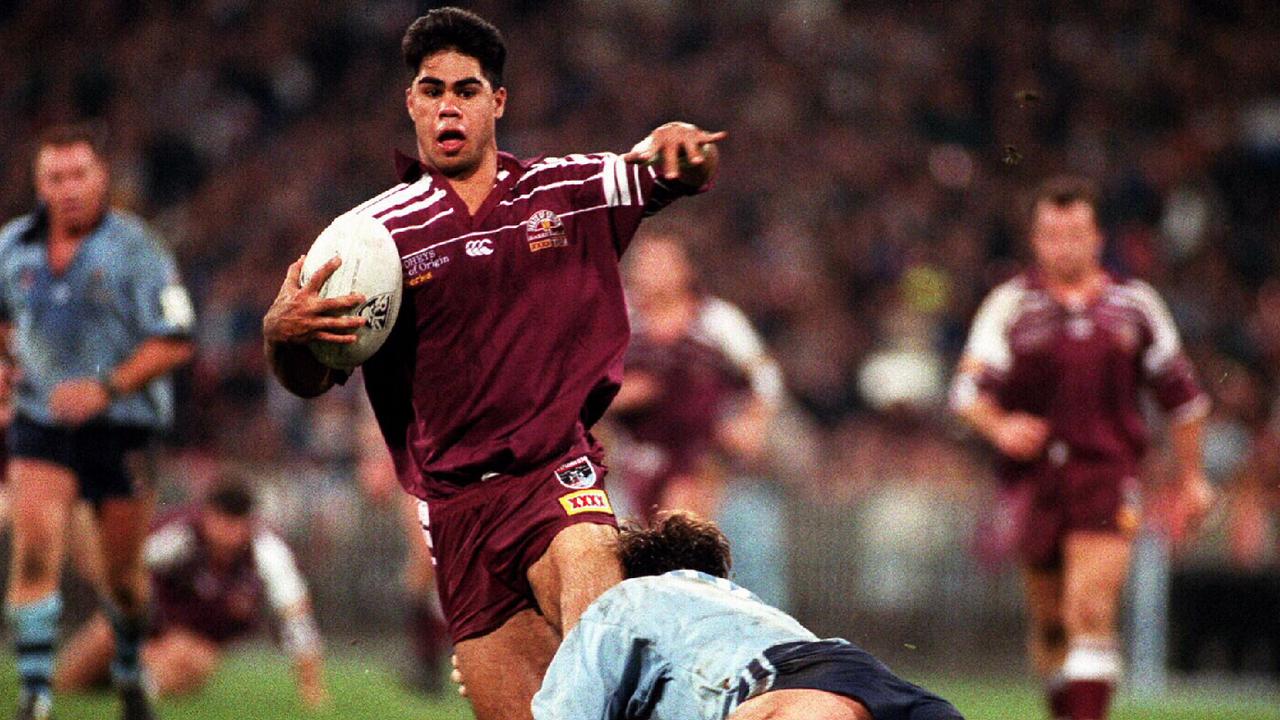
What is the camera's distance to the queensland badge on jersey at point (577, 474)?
5473 mm

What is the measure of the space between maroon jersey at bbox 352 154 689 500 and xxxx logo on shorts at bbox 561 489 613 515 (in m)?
0.13

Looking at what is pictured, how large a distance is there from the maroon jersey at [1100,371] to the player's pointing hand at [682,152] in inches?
159

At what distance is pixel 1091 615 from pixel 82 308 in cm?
468

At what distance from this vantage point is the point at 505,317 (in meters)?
5.48

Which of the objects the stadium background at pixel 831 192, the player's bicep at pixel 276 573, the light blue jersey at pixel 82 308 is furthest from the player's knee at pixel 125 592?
the stadium background at pixel 831 192

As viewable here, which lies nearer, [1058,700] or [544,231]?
[544,231]

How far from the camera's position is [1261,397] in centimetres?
1560

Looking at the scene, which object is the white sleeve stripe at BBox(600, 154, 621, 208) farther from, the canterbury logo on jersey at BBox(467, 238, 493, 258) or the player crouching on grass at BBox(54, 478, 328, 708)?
the player crouching on grass at BBox(54, 478, 328, 708)

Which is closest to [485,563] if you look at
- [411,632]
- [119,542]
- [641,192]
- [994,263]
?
[641,192]

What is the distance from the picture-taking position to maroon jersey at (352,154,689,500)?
545 centimetres

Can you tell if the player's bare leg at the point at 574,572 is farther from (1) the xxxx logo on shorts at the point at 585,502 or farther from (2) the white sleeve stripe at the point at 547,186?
(2) the white sleeve stripe at the point at 547,186

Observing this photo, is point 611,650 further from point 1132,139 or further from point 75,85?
point 75,85

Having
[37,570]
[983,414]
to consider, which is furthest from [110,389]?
[983,414]

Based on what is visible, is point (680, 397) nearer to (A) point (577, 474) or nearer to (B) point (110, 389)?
(B) point (110, 389)
